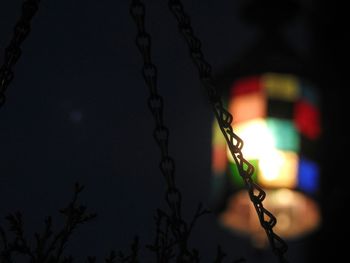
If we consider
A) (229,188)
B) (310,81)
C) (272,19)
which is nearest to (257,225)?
(229,188)

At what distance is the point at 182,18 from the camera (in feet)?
9.69

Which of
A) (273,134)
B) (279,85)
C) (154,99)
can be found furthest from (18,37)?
(279,85)

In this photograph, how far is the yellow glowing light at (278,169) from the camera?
7.37 meters

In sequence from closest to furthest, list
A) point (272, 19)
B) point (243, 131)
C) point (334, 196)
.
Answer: point (243, 131) < point (272, 19) < point (334, 196)

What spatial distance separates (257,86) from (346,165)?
2308mm

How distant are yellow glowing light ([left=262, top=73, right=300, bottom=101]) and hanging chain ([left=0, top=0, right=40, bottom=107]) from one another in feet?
16.5

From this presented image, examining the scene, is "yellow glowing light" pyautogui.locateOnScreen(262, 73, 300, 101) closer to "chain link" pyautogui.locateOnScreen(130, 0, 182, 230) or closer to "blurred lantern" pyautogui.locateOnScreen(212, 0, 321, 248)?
"blurred lantern" pyautogui.locateOnScreen(212, 0, 321, 248)

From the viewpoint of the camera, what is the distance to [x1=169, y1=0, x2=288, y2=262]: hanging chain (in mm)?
2754

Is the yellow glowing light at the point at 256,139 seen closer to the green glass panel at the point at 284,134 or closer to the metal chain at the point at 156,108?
the green glass panel at the point at 284,134

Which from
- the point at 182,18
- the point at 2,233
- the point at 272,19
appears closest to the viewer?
the point at 2,233

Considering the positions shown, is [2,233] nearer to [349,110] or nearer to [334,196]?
[334,196]

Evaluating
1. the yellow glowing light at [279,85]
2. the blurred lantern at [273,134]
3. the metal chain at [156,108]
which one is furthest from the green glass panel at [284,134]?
the metal chain at [156,108]

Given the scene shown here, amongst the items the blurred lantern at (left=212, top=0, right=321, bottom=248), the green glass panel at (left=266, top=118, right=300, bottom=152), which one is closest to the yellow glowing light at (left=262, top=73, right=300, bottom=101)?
the blurred lantern at (left=212, top=0, right=321, bottom=248)

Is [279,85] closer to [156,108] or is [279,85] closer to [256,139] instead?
[256,139]
